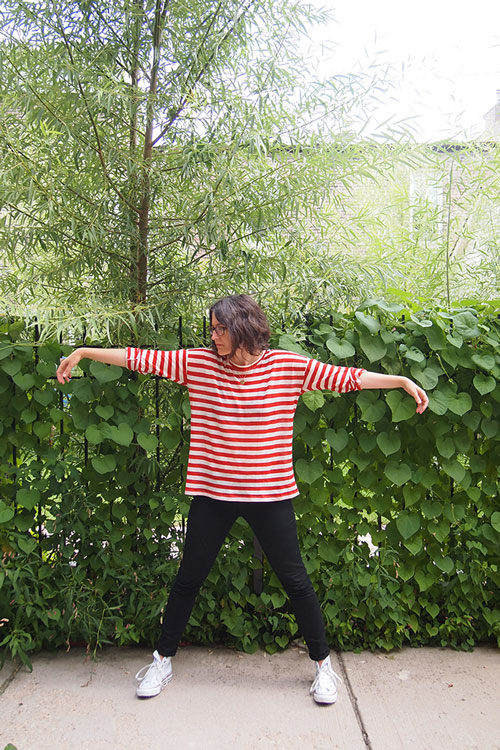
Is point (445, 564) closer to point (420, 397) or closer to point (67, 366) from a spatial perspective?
point (420, 397)

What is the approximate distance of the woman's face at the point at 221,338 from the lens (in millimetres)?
2217

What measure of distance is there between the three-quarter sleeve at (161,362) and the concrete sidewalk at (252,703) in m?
1.32

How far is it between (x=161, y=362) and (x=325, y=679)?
145 centimetres

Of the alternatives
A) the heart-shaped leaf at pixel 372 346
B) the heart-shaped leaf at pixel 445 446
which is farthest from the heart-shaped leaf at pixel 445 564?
the heart-shaped leaf at pixel 372 346

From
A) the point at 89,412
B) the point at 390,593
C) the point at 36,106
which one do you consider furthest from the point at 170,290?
the point at 390,593

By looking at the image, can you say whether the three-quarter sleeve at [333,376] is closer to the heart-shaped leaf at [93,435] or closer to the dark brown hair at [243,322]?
the dark brown hair at [243,322]

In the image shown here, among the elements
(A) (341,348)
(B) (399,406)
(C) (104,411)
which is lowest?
(C) (104,411)

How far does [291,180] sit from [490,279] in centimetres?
162

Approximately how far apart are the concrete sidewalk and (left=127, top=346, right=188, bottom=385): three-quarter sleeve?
132cm

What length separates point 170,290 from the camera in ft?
8.99

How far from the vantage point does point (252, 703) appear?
2.41m

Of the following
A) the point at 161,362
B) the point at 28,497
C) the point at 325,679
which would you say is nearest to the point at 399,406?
the point at 161,362

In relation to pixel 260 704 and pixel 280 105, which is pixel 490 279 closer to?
pixel 280 105

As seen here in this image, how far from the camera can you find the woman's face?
7.27 feet
